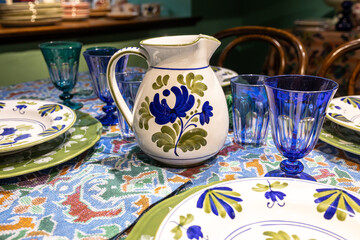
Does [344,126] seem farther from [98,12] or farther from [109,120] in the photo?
[98,12]

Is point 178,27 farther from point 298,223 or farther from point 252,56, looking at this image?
point 298,223

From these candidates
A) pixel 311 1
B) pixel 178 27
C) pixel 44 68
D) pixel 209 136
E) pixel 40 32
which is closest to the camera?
pixel 209 136

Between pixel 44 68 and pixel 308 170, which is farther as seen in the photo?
pixel 44 68

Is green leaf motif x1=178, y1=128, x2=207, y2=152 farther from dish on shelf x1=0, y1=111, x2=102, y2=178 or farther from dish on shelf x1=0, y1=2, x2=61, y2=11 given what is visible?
dish on shelf x1=0, y1=2, x2=61, y2=11

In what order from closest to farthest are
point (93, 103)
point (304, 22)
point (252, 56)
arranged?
1. point (93, 103)
2. point (304, 22)
3. point (252, 56)

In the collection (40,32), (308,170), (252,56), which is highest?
(40,32)

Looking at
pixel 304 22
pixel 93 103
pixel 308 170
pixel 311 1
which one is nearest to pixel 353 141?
pixel 308 170

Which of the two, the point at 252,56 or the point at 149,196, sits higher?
the point at 149,196

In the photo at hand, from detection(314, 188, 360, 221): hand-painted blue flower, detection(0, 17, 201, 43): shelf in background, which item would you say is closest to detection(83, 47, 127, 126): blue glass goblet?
detection(314, 188, 360, 221): hand-painted blue flower

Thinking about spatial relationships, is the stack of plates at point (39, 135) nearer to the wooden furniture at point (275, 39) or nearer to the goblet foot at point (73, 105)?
the goblet foot at point (73, 105)

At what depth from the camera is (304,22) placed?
6.72 feet

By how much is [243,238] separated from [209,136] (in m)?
0.16

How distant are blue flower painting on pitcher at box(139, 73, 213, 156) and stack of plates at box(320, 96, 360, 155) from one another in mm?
222

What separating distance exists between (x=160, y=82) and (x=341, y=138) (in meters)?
0.32
